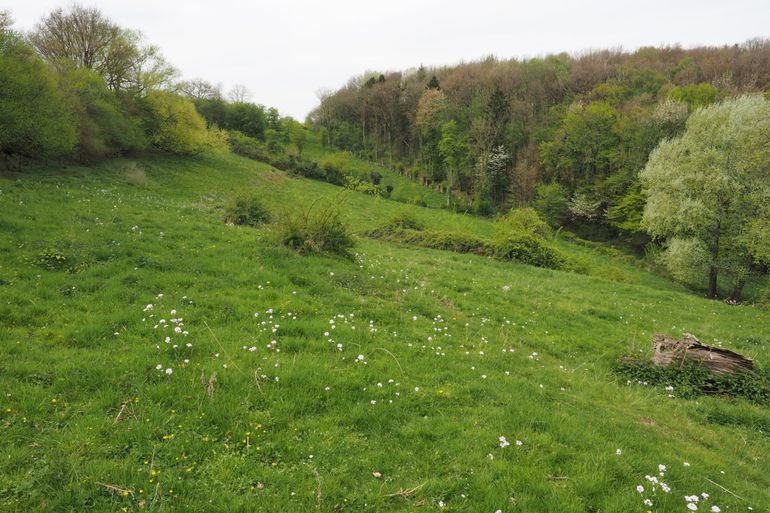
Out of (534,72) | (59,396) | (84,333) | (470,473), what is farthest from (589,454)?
(534,72)

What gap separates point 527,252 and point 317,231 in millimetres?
16253

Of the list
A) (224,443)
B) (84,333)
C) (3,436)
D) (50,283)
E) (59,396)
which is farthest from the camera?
(50,283)

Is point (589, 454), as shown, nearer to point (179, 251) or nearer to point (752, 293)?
point (179, 251)

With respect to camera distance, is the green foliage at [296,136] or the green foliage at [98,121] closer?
the green foliage at [98,121]

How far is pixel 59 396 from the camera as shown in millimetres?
5789

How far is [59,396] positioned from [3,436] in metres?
0.92

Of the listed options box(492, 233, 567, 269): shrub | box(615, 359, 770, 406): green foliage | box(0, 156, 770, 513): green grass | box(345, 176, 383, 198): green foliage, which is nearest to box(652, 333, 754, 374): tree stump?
box(615, 359, 770, 406): green foliage

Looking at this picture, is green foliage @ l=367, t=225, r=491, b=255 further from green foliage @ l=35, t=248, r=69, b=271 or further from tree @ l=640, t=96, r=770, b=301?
green foliage @ l=35, t=248, r=69, b=271

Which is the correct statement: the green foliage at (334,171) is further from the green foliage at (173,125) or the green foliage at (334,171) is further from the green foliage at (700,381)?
the green foliage at (700,381)

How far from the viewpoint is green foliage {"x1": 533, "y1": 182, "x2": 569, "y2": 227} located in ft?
195

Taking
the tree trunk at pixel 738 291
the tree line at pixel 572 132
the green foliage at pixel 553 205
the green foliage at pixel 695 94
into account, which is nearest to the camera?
the tree trunk at pixel 738 291

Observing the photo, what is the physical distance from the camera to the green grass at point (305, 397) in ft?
15.8

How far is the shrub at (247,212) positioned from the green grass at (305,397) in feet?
23.8

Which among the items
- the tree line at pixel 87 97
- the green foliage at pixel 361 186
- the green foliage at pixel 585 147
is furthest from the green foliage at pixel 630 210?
the tree line at pixel 87 97
